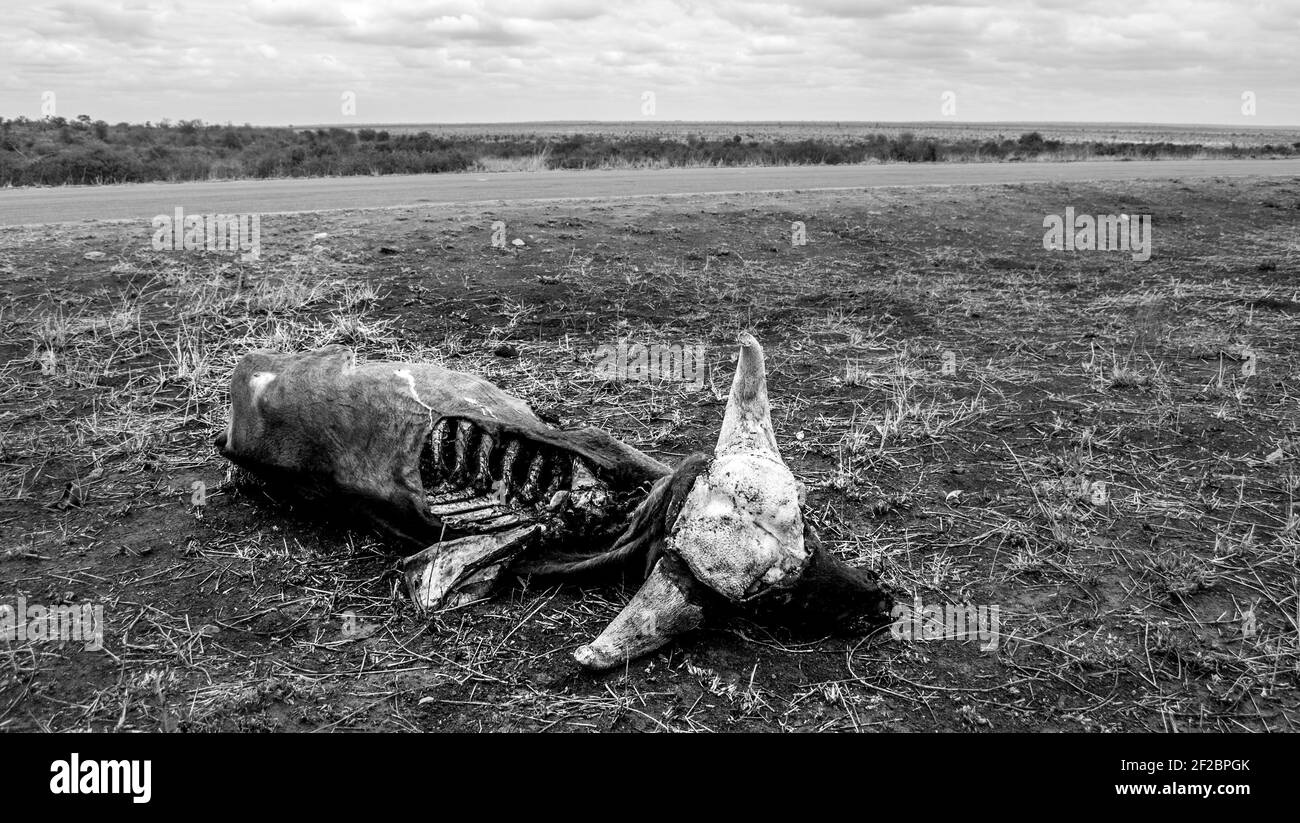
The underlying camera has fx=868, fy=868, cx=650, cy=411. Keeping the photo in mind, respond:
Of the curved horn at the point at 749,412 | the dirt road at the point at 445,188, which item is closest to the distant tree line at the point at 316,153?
the dirt road at the point at 445,188

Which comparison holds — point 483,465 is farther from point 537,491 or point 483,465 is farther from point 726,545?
point 726,545

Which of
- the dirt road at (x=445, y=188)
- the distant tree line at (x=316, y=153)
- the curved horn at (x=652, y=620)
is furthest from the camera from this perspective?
the distant tree line at (x=316, y=153)

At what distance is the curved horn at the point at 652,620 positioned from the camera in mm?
3377

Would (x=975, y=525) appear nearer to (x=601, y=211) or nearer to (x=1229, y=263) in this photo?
(x=601, y=211)

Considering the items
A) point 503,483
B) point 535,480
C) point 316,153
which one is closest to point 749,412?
point 535,480

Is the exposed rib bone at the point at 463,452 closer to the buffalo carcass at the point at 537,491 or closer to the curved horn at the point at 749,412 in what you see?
the buffalo carcass at the point at 537,491

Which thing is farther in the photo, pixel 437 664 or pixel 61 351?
pixel 61 351

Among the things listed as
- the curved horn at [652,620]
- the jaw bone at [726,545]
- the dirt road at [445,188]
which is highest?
the dirt road at [445,188]

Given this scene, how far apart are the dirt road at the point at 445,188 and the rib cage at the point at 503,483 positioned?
8706 millimetres

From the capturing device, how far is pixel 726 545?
3250 mm

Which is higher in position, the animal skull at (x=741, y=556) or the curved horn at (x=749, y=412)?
the curved horn at (x=749, y=412)

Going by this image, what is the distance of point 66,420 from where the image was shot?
18.6 feet

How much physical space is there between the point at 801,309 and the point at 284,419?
5.55 m

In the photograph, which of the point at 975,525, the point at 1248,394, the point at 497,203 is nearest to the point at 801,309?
the point at 1248,394
